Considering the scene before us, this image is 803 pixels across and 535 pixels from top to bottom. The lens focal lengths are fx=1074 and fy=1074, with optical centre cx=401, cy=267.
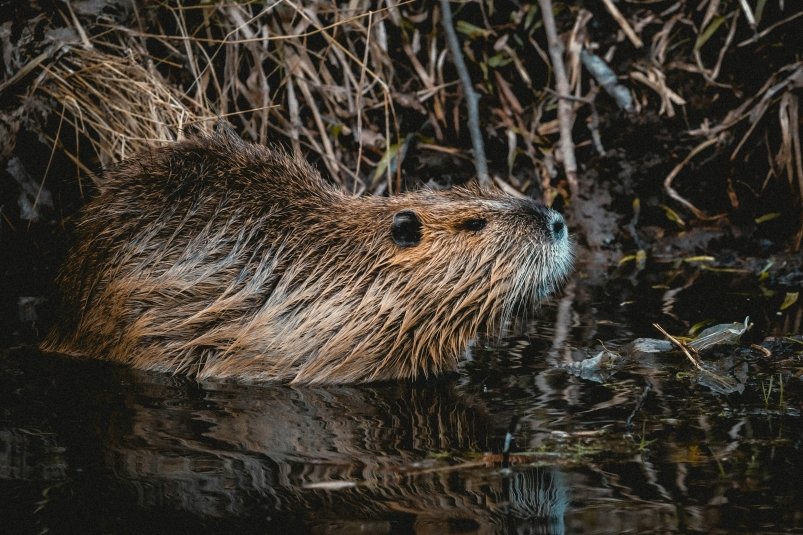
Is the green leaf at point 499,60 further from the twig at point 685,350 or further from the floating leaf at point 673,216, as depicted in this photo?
the twig at point 685,350

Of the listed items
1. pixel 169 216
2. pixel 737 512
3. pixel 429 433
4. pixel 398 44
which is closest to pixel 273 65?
pixel 398 44

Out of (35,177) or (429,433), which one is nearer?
(429,433)

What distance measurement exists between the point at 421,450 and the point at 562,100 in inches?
128

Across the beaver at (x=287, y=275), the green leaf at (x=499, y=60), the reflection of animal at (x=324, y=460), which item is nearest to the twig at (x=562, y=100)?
the green leaf at (x=499, y=60)

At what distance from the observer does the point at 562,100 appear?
213 inches

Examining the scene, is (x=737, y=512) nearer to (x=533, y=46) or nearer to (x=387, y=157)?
(x=387, y=157)

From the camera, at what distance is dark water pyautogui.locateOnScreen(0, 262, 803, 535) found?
2.05 meters

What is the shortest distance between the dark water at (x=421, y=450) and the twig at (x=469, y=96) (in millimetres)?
1529

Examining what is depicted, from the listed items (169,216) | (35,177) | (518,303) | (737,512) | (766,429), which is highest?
(35,177)

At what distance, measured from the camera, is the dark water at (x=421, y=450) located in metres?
2.05

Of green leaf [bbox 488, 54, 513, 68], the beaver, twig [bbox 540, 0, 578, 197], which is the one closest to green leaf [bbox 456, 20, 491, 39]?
green leaf [bbox 488, 54, 513, 68]

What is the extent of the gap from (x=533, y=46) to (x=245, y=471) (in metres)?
3.85

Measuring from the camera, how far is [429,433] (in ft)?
Answer: 8.93

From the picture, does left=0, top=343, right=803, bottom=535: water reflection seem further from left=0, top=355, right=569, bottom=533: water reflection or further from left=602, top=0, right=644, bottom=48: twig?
left=602, top=0, right=644, bottom=48: twig
